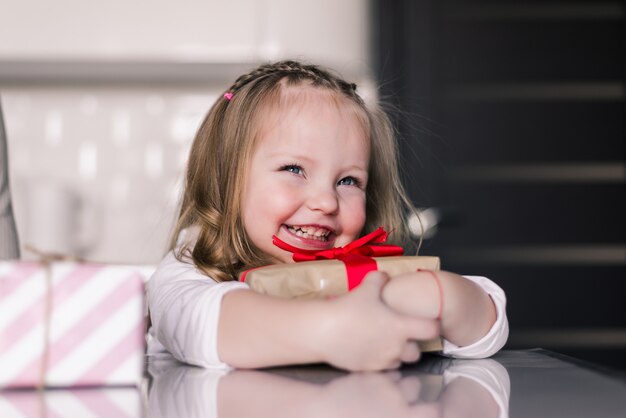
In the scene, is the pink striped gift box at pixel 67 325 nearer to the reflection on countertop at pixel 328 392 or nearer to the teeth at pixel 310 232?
the reflection on countertop at pixel 328 392

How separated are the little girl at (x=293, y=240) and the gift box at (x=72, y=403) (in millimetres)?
173

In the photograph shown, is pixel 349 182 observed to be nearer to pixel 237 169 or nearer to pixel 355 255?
pixel 237 169

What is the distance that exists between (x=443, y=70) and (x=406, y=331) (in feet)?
7.40

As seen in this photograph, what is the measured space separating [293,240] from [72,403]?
0.58 metres

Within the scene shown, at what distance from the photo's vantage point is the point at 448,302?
2.40 feet

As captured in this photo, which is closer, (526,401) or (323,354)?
(526,401)

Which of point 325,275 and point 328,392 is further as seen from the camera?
point 325,275

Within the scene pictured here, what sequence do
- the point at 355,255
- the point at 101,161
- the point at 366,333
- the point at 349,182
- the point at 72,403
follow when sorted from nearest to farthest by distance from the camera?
1. the point at 72,403
2. the point at 366,333
3. the point at 355,255
4. the point at 349,182
5. the point at 101,161

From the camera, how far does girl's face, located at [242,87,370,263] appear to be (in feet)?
3.41

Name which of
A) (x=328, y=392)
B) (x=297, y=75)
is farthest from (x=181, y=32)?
(x=328, y=392)

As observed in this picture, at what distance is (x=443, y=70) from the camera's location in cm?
276

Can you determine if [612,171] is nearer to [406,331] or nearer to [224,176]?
[224,176]

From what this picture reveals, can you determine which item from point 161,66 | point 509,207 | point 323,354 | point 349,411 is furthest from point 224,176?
point 509,207

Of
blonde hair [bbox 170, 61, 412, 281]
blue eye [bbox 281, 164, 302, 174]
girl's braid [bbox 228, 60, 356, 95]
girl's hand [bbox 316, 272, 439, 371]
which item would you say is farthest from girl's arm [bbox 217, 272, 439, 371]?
girl's braid [bbox 228, 60, 356, 95]
